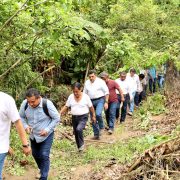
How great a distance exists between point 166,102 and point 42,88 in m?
4.53

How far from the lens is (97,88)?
9.38 m

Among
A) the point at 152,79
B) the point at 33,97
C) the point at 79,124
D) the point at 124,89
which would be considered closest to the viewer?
the point at 33,97

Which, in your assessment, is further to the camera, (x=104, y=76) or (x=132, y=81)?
(x=132, y=81)

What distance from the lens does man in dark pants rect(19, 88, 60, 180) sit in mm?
6125

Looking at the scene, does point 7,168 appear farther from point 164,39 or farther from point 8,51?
point 164,39

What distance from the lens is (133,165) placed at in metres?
5.92

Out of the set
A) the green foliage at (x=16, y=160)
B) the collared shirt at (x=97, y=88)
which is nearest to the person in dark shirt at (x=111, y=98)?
the collared shirt at (x=97, y=88)

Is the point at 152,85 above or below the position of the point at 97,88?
below

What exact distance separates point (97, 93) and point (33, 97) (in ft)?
12.1

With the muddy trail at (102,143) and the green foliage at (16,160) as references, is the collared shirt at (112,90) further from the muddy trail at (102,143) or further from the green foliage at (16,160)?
the green foliage at (16,160)

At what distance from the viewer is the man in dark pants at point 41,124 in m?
6.12

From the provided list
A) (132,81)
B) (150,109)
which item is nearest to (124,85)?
(132,81)

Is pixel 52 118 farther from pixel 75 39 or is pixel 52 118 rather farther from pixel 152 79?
pixel 152 79

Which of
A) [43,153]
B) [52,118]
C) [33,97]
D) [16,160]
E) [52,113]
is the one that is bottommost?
[16,160]
